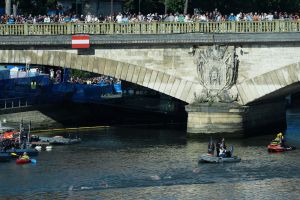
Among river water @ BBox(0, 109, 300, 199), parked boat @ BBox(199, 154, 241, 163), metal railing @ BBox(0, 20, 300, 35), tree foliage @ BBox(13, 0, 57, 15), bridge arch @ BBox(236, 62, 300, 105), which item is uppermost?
tree foliage @ BBox(13, 0, 57, 15)

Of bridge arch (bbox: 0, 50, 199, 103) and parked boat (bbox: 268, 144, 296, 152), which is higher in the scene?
bridge arch (bbox: 0, 50, 199, 103)

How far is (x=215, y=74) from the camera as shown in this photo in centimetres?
10069

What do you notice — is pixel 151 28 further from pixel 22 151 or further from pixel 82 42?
pixel 22 151

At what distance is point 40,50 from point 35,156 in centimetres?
1261

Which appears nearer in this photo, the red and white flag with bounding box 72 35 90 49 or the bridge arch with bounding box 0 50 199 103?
the bridge arch with bounding box 0 50 199 103

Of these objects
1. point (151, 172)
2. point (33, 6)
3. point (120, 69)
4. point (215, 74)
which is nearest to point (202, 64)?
point (215, 74)

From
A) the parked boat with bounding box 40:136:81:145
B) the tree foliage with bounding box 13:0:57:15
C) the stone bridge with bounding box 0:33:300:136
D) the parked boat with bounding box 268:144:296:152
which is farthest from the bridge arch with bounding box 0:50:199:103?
the tree foliage with bounding box 13:0:57:15

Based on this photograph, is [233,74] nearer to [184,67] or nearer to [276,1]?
[184,67]

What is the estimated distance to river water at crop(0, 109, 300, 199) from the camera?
7894 cm

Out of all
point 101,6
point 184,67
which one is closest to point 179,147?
point 184,67

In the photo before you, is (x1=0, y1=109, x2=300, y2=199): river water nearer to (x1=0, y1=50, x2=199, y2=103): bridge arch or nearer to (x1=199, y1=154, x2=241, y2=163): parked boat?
(x1=199, y1=154, x2=241, y2=163): parked boat

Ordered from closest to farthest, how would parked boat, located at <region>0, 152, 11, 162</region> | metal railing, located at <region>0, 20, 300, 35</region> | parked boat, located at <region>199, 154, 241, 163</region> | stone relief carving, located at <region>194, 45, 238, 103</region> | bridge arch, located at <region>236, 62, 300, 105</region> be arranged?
parked boat, located at <region>199, 154, 241, 163</region>
parked boat, located at <region>0, 152, 11, 162</region>
bridge arch, located at <region>236, 62, 300, 105</region>
metal railing, located at <region>0, 20, 300, 35</region>
stone relief carving, located at <region>194, 45, 238, 103</region>

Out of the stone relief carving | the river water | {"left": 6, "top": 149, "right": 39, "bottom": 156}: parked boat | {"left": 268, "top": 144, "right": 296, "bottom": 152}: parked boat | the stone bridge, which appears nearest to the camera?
the river water

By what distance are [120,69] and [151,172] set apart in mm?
18115
